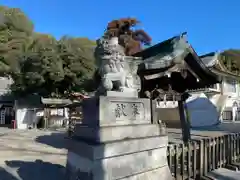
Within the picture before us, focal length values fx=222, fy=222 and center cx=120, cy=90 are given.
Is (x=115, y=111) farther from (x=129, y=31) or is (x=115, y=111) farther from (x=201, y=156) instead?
(x=129, y=31)

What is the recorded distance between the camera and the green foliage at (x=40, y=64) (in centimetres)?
2023

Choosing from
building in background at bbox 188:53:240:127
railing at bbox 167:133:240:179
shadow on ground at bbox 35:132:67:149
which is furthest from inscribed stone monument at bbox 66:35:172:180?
building in background at bbox 188:53:240:127

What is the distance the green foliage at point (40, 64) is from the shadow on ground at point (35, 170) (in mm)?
11975

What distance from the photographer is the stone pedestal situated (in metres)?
3.95

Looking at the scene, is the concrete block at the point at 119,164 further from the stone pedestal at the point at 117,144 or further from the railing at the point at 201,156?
the railing at the point at 201,156

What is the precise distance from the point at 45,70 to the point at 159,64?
16134 millimetres

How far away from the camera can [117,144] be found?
4.12m

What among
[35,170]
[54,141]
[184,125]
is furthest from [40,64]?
[184,125]

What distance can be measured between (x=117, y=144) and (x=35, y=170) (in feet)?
12.0

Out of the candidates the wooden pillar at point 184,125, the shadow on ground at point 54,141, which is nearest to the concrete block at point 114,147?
the wooden pillar at point 184,125

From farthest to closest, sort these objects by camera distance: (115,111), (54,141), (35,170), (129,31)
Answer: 1. (129,31)
2. (54,141)
3. (35,170)
4. (115,111)

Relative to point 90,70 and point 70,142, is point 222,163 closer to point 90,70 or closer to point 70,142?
point 70,142

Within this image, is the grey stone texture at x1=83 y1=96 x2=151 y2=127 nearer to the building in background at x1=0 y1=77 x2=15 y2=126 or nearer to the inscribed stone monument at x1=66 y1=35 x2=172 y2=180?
the inscribed stone monument at x1=66 y1=35 x2=172 y2=180

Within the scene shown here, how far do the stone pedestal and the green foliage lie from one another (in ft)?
47.5
